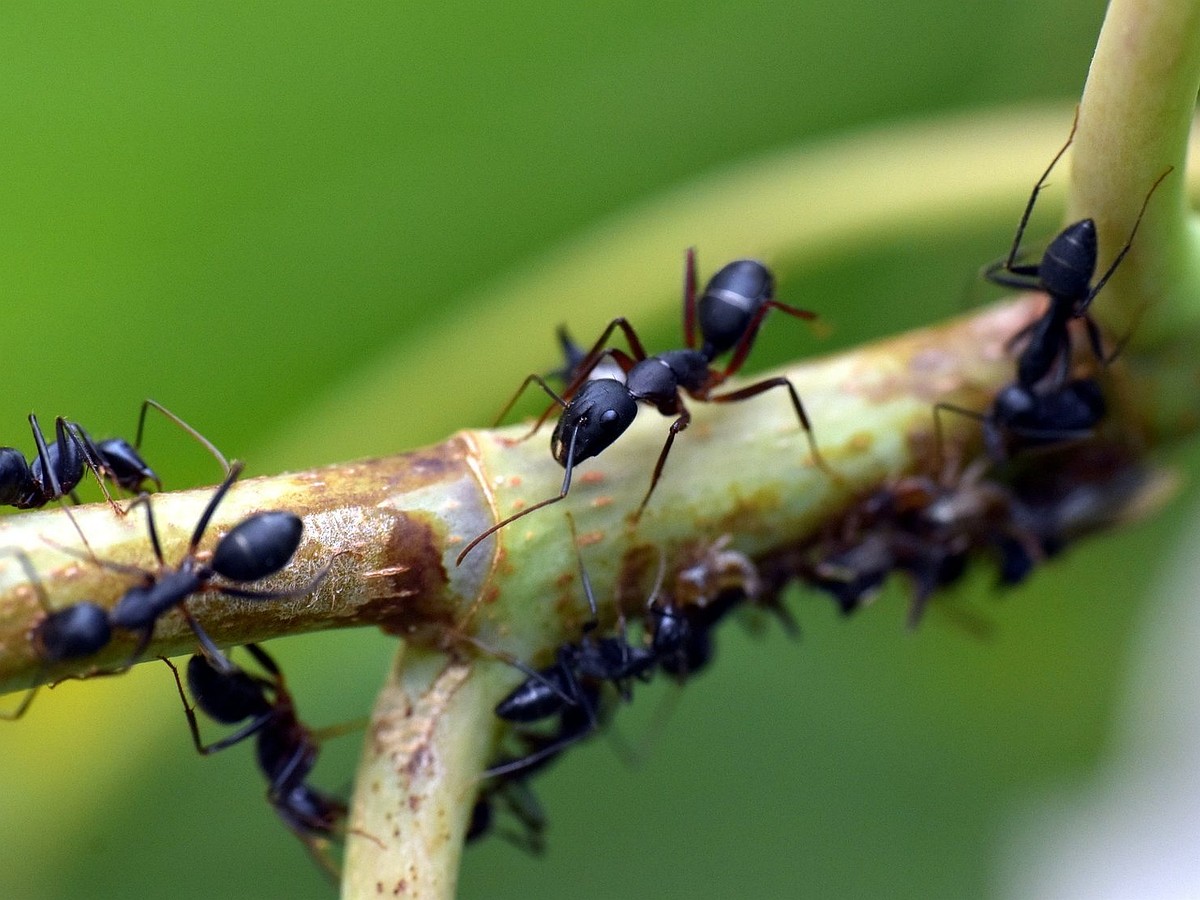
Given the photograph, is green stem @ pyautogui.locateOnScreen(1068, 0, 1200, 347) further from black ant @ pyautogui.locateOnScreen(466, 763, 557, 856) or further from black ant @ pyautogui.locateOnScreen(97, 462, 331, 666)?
black ant @ pyautogui.locateOnScreen(466, 763, 557, 856)

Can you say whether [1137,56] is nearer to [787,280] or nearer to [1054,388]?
[1054,388]

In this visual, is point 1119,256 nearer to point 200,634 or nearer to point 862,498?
point 862,498

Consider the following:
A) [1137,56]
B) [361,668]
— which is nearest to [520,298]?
[361,668]

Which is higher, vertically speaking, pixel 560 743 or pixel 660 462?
pixel 660 462

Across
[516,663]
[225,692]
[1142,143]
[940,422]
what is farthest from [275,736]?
[1142,143]

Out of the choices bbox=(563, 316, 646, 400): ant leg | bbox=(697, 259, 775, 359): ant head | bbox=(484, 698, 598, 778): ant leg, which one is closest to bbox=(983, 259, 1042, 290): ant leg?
bbox=(697, 259, 775, 359): ant head

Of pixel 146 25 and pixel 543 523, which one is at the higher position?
pixel 146 25

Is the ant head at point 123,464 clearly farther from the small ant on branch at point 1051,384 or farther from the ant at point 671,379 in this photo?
the small ant on branch at point 1051,384
